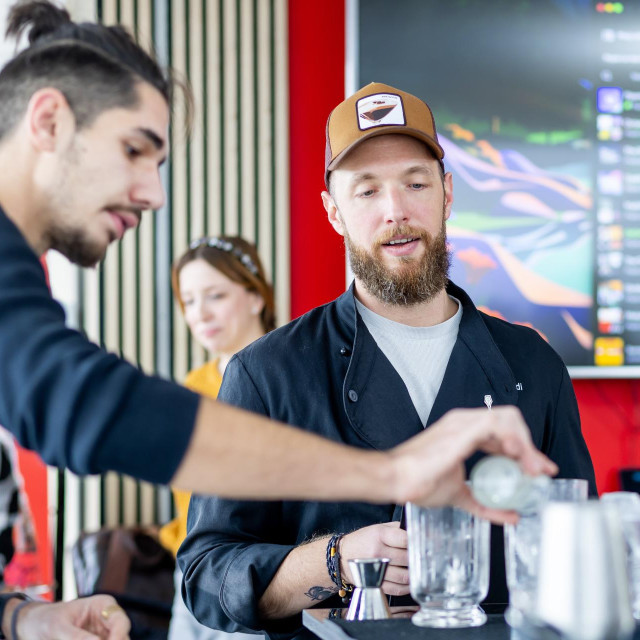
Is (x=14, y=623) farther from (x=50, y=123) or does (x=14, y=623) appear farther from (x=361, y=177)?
(x=361, y=177)

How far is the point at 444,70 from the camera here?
3.62m

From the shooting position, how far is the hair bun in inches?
52.2

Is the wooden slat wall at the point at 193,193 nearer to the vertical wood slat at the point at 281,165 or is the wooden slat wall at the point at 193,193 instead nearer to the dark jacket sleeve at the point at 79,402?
the vertical wood slat at the point at 281,165

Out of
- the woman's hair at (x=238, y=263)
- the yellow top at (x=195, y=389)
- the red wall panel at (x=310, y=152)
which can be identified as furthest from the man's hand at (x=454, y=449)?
the red wall panel at (x=310, y=152)

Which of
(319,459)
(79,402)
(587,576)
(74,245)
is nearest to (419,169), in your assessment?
(74,245)

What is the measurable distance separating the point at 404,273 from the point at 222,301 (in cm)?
143

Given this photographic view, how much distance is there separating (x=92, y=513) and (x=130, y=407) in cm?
300

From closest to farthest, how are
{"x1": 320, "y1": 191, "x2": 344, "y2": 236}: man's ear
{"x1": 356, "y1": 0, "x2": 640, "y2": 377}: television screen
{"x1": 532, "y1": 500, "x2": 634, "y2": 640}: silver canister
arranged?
{"x1": 532, "y1": 500, "x2": 634, "y2": 640}: silver canister < {"x1": 320, "y1": 191, "x2": 344, "y2": 236}: man's ear < {"x1": 356, "y1": 0, "x2": 640, "y2": 377}: television screen

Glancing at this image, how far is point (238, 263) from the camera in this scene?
3.25 meters

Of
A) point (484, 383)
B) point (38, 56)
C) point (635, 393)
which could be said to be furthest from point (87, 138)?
point (635, 393)

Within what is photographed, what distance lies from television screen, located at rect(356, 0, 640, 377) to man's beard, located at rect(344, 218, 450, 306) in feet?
5.62

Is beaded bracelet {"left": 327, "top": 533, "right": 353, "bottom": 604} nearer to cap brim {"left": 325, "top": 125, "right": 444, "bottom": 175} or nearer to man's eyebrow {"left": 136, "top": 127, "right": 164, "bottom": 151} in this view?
man's eyebrow {"left": 136, "top": 127, "right": 164, "bottom": 151}

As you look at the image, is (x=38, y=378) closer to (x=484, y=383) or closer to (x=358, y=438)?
(x=358, y=438)

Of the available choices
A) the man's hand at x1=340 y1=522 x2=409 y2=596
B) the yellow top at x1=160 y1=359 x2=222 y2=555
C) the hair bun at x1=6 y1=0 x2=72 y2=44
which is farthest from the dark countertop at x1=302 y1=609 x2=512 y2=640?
the yellow top at x1=160 y1=359 x2=222 y2=555
